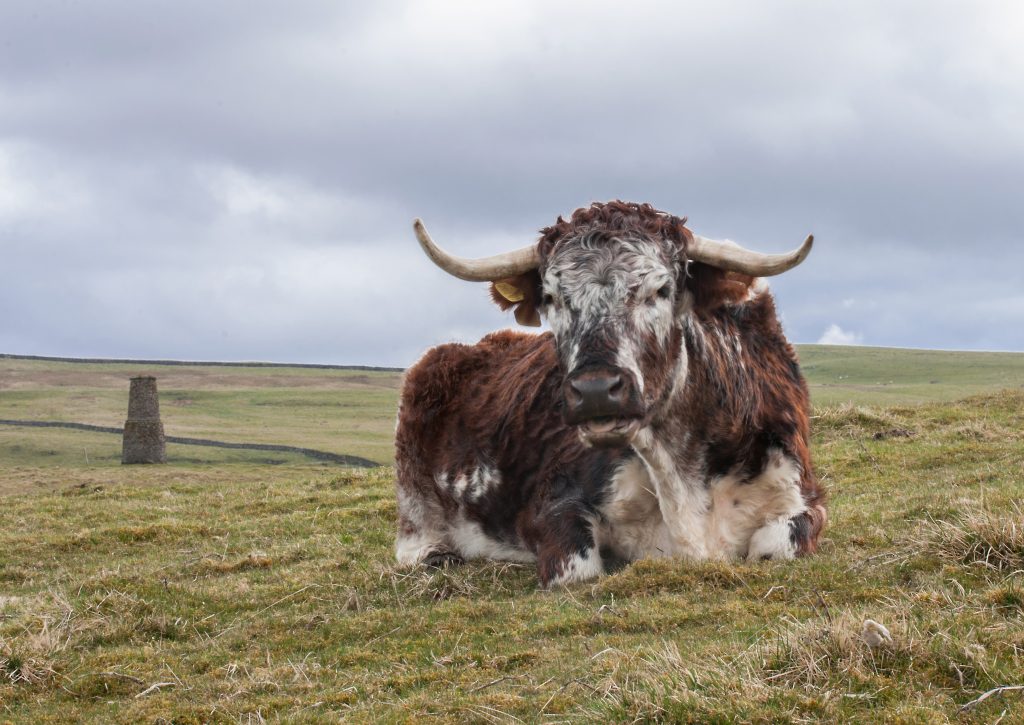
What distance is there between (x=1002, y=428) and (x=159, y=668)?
522 inches

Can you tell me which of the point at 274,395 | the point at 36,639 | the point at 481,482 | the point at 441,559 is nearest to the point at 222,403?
the point at 274,395

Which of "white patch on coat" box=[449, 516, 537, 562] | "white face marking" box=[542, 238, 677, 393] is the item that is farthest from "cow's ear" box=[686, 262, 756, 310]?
"white patch on coat" box=[449, 516, 537, 562]

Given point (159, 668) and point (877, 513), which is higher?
point (877, 513)

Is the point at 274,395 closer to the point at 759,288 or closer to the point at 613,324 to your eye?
the point at 759,288

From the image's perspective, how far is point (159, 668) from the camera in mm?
7031

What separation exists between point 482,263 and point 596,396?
2.24 meters

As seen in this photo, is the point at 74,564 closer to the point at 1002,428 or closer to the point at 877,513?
the point at 877,513

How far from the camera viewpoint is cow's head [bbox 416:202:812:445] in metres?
7.23

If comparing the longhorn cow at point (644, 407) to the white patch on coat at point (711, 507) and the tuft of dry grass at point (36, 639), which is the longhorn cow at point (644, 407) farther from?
the tuft of dry grass at point (36, 639)

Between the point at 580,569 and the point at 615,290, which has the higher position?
the point at 615,290

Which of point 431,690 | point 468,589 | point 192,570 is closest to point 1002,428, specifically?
point 468,589

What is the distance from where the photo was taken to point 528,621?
728 cm

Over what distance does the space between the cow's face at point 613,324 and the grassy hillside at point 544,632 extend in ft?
4.29

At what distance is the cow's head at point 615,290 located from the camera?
7.23 m
